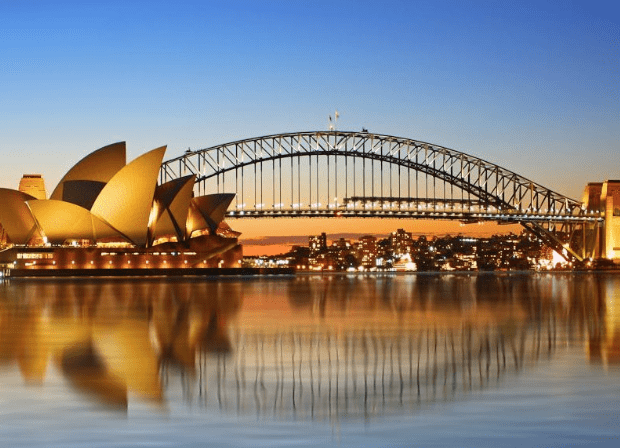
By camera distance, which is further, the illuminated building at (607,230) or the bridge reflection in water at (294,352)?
the illuminated building at (607,230)

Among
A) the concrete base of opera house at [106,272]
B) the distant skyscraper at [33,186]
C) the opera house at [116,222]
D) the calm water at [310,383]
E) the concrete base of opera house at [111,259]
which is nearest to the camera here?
the calm water at [310,383]

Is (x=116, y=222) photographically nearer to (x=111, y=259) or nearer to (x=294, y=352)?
(x=111, y=259)

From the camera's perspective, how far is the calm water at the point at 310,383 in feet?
31.9

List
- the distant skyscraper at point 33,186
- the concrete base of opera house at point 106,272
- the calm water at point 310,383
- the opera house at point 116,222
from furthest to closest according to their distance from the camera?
1. the distant skyscraper at point 33,186
2. the concrete base of opera house at point 106,272
3. the opera house at point 116,222
4. the calm water at point 310,383

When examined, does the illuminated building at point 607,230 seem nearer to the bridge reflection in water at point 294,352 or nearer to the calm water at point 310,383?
the bridge reflection in water at point 294,352

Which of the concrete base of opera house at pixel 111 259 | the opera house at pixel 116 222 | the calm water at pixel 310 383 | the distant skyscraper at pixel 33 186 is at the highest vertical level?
the distant skyscraper at pixel 33 186

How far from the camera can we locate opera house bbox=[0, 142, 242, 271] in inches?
3012

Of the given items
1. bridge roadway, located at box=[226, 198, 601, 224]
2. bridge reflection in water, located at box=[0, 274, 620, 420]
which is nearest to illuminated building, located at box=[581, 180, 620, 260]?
bridge roadway, located at box=[226, 198, 601, 224]

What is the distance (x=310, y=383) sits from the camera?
13180 millimetres

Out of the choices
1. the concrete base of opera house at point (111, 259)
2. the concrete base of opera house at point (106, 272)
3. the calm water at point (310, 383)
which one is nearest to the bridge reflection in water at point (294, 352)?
the calm water at point (310, 383)

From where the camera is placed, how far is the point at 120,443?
919 cm

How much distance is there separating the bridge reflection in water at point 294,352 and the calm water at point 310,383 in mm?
35

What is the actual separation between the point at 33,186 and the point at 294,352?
91026mm

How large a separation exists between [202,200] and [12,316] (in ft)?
198
